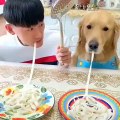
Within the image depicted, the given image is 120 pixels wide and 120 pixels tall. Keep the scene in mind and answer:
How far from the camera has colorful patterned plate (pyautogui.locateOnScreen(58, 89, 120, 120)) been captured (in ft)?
2.24

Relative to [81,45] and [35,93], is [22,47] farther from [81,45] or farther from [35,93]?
[35,93]

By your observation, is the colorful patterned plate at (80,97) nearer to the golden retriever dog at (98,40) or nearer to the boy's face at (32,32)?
the boy's face at (32,32)

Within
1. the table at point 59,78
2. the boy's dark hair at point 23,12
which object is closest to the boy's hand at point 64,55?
the table at point 59,78

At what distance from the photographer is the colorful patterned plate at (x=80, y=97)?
683 mm

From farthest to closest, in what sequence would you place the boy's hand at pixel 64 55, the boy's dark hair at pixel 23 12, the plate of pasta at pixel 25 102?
the boy's hand at pixel 64 55 → the boy's dark hair at pixel 23 12 → the plate of pasta at pixel 25 102

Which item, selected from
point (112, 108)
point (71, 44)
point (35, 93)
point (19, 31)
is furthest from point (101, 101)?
point (71, 44)

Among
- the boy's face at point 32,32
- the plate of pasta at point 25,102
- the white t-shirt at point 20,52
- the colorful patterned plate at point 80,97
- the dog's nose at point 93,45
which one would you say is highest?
the boy's face at point 32,32

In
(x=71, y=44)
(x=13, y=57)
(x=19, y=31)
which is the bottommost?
(x=71, y=44)

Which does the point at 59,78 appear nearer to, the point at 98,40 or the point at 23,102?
the point at 23,102

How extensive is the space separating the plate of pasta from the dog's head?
0.58 metres

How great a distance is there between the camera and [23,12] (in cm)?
84

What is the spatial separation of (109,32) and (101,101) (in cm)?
68

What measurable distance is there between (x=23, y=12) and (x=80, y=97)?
34cm

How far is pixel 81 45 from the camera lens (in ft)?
4.72
